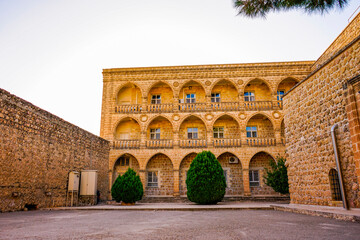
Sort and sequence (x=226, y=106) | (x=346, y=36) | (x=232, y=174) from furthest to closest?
(x=226, y=106), (x=232, y=174), (x=346, y=36)

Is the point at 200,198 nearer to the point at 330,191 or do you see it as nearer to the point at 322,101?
the point at 330,191

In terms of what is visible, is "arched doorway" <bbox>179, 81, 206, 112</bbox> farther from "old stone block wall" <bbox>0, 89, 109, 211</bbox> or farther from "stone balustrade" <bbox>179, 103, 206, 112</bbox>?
"old stone block wall" <bbox>0, 89, 109, 211</bbox>

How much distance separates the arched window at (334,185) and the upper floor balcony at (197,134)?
38.9 ft

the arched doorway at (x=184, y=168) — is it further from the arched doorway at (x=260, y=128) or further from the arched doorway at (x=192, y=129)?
the arched doorway at (x=260, y=128)

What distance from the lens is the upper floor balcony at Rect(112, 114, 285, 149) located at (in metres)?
20.1

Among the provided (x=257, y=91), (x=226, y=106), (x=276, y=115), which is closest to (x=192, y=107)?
(x=226, y=106)

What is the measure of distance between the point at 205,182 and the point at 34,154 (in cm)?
820

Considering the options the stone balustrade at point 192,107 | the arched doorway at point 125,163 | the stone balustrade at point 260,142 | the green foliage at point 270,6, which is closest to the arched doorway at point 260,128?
the stone balustrade at point 260,142

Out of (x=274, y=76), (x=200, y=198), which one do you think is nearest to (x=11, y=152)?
(x=200, y=198)

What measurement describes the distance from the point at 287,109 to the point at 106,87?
51.2 ft

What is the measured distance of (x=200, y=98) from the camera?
22.1 m

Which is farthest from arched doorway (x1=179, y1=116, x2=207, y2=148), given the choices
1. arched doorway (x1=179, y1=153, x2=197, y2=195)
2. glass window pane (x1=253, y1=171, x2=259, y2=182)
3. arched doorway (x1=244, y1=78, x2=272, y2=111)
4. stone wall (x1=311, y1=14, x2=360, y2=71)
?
stone wall (x1=311, y1=14, x2=360, y2=71)

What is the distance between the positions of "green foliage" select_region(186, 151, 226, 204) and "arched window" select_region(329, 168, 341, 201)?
6.45 m

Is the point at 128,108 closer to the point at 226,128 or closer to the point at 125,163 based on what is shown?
the point at 125,163
